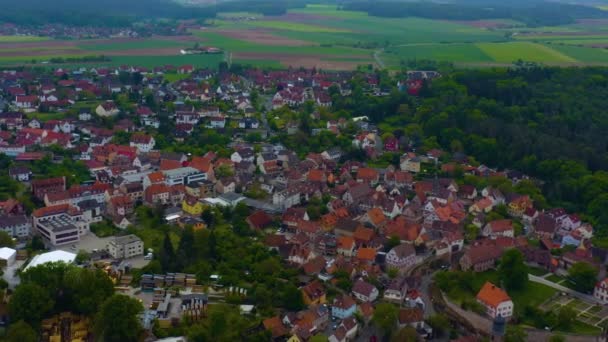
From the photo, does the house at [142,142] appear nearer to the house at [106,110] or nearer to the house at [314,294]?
the house at [106,110]

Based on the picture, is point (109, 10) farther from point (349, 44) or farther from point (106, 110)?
point (106, 110)

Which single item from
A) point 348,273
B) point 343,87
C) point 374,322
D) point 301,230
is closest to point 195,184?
point 301,230

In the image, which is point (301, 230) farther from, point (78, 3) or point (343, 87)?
point (78, 3)

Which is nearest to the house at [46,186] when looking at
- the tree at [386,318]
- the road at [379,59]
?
the tree at [386,318]

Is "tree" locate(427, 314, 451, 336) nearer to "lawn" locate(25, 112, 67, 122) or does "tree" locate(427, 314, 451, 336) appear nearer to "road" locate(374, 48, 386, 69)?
"lawn" locate(25, 112, 67, 122)

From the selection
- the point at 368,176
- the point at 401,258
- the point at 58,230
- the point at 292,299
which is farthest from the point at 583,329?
the point at 58,230

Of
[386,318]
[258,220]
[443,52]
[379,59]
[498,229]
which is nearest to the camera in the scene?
[386,318]
